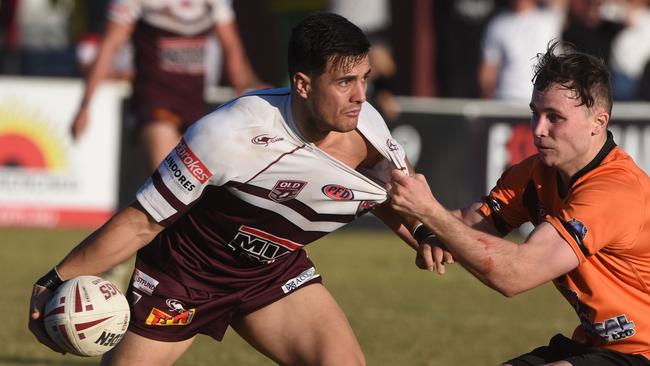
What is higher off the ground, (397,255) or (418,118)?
(418,118)

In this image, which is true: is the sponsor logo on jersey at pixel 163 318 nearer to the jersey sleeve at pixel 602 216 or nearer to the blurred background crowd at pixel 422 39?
the jersey sleeve at pixel 602 216

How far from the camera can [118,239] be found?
5.52 m

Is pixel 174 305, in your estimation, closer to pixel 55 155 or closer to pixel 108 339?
pixel 108 339

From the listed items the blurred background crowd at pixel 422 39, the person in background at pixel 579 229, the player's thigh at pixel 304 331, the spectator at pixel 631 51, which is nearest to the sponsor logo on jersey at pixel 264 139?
the person in background at pixel 579 229

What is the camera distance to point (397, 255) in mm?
13852

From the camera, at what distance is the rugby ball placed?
17.9 ft

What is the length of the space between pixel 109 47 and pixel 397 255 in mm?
5032

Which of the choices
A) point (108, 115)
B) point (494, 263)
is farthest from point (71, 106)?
point (494, 263)

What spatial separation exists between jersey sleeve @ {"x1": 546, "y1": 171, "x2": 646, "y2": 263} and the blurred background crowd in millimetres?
9446

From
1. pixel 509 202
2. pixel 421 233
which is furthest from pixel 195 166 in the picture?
pixel 509 202

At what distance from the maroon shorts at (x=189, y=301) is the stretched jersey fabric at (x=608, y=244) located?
4.20 feet

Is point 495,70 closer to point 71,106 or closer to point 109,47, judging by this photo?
point 71,106

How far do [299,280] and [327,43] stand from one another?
1174mm

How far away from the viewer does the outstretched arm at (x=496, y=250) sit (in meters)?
4.98
